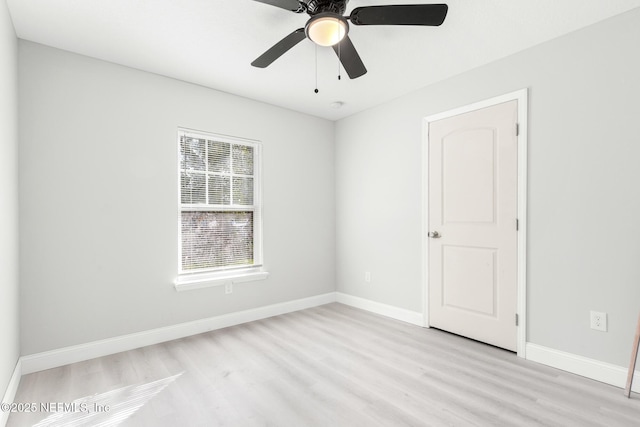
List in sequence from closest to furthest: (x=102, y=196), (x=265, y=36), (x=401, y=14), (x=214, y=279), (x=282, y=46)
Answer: (x=401, y=14), (x=282, y=46), (x=265, y=36), (x=102, y=196), (x=214, y=279)

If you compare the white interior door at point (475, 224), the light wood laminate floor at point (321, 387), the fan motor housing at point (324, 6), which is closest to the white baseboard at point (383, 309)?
the white interior door at point (475, 224)

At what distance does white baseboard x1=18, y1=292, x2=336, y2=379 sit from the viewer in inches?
98.3

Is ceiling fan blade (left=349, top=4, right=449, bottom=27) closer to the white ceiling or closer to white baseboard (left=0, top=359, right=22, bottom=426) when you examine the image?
the white ceiling

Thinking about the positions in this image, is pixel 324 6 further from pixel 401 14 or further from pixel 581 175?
pixel 581 175

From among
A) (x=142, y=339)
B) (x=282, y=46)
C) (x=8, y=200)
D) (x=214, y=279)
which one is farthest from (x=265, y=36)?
(x=142, y=339)


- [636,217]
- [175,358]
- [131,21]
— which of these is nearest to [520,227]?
[636,217]

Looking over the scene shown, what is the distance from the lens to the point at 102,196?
109 inches

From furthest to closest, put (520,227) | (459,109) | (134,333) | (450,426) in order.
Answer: (459,109) < (134,333) < (520,227) < (450,426)

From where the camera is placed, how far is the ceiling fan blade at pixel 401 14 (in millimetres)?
1681

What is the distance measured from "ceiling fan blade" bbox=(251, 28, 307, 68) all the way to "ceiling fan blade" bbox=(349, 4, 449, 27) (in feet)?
1.08

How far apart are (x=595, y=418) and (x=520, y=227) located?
4.46 feet

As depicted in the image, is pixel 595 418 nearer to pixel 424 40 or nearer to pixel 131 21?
pixel 424 40

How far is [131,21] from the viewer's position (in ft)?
7.43

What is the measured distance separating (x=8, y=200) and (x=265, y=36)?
2066 millimetres
